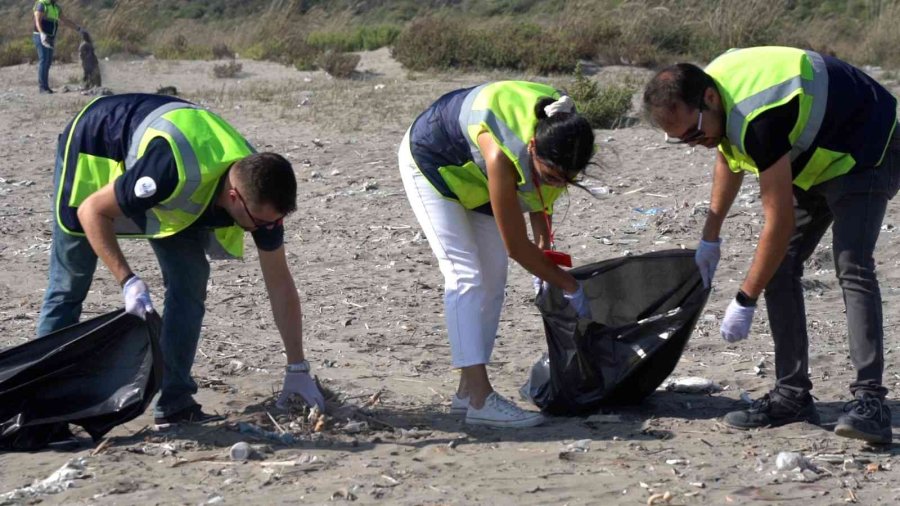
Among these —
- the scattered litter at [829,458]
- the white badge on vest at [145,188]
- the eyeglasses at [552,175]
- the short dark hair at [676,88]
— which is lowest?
the scattered litter at [829,458]

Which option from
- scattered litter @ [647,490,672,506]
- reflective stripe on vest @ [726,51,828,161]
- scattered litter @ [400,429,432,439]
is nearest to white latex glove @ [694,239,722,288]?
reflective stripe on vest @ [726,51,828,161]

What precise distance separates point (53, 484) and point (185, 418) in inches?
27.9

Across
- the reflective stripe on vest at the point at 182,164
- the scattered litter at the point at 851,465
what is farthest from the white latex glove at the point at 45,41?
the scattered litter at the point at 851,465

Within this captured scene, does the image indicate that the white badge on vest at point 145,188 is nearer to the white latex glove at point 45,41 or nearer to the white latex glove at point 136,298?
the white latex glove at point 136,298

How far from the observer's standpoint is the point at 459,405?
4.52 m

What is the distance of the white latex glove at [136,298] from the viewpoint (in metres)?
3.97

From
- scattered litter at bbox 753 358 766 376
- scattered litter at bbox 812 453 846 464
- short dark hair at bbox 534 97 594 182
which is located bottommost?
scattered litter at bbox 753 358 766 376

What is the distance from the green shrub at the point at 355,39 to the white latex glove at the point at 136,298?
17.6 m

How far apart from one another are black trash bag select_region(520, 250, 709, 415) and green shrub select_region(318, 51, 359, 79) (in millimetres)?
13184

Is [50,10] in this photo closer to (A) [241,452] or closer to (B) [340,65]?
(B) [340,65]

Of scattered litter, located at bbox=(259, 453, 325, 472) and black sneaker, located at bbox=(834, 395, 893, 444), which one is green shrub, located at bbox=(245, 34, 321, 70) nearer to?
scattered litter, located at bbox=(259, 453, 325, 472)

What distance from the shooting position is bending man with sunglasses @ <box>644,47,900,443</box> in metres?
3.70

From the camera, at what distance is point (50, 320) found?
14.2ft

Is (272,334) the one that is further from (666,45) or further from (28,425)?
(666,45)
